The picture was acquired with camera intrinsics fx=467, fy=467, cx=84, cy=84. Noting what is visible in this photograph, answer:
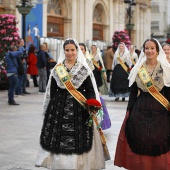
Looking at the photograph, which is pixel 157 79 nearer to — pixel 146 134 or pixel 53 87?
pixel 146 134

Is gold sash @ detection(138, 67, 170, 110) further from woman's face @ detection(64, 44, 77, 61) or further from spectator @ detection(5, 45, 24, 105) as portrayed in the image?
spectator @ detection(5, 45, 24, 105)

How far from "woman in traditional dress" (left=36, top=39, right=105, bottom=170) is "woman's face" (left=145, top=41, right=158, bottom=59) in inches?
29.7

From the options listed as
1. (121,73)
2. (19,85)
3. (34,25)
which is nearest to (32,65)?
(19,85)

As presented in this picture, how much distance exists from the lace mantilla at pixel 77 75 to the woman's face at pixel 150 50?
2.52 ft

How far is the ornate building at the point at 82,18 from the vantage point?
27.4 m

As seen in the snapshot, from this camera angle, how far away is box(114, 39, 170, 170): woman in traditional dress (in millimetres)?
5328

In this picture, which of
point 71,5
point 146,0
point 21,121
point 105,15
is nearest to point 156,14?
point 146,0

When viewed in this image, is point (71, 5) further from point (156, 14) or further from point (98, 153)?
point (156, 14)

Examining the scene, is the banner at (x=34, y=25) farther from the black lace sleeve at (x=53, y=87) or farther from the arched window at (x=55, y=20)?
the black lace sleeve at (x=53, y=87)

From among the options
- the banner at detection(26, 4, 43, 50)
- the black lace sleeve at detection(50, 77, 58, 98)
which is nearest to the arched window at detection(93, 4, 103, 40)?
the banner at detection(26, 4, 43, 50)

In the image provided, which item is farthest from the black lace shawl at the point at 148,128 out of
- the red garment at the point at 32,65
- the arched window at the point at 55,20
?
the arched window at the point at 55,20

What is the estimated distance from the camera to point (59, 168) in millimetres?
5469

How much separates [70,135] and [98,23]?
28.3 meters

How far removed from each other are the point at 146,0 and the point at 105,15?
9518 millimetres
